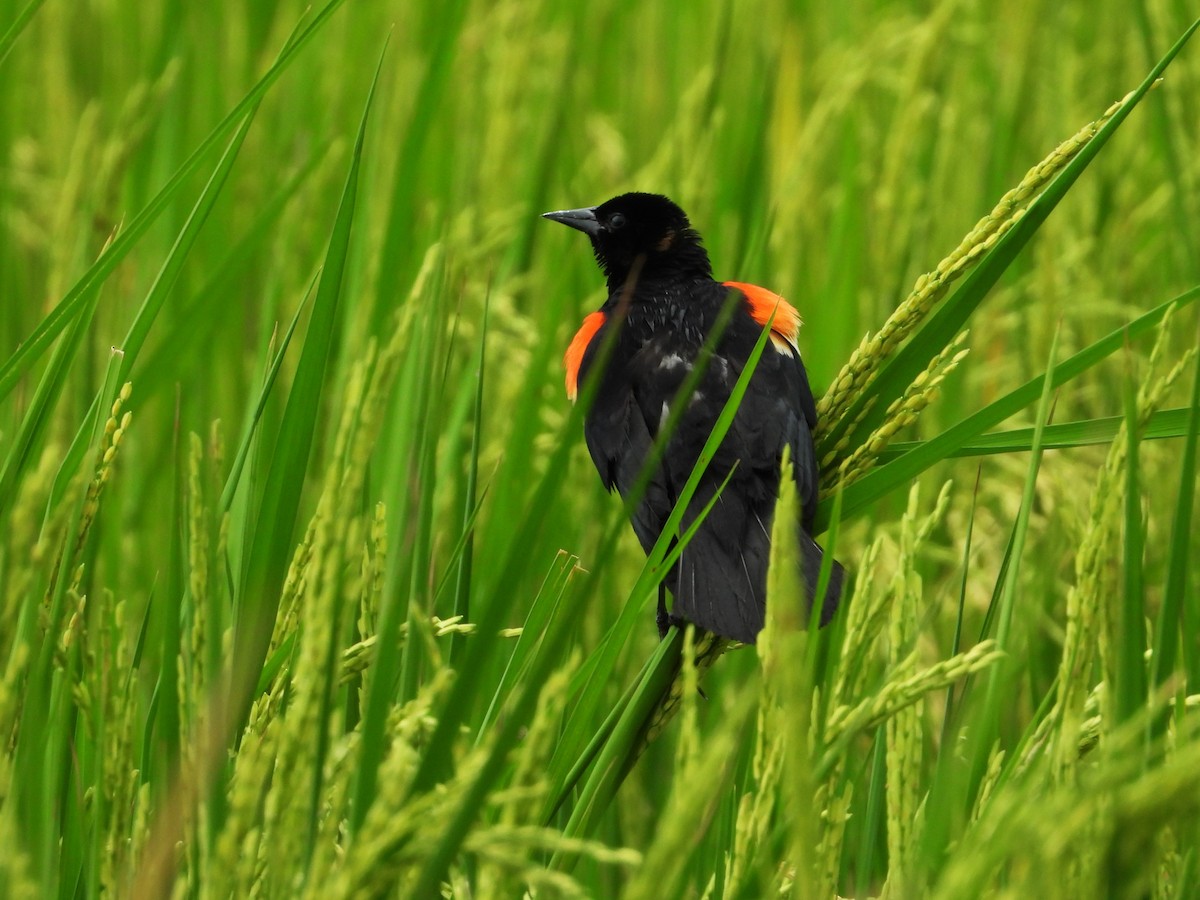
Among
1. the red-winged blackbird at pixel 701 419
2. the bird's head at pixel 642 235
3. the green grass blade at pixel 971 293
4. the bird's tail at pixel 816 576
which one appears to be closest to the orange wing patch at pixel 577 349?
the red-winged blackbird at pixel 701 419

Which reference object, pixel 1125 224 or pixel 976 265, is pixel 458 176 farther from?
pixel 976 265

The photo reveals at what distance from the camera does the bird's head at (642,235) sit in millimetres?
2975

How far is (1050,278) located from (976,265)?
145cm

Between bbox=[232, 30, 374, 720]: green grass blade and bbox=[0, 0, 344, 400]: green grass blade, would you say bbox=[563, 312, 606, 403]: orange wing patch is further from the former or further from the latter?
bbox=[232, 30, 374, 720]: green grass blade

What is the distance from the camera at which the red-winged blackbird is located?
6.06 ft

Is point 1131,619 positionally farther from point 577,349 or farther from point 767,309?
Answer: point 577,349

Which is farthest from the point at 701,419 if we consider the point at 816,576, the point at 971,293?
the point at 971,293

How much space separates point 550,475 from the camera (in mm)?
1041

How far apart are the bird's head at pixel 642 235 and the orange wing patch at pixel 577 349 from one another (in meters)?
0.24

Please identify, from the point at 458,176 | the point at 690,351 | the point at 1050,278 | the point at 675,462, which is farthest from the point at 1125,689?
the point at 458,176

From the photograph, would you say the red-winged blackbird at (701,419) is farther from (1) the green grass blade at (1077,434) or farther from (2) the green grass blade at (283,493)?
(2) the green grass blade at (283,493)

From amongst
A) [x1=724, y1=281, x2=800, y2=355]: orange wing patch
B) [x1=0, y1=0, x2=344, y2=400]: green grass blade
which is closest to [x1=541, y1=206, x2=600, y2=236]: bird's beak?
[x1=724, y1=281, x2=800, y2=355]: orange wing patch

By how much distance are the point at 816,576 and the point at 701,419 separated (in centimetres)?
54

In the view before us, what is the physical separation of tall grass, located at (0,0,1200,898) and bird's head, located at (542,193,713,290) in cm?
9
